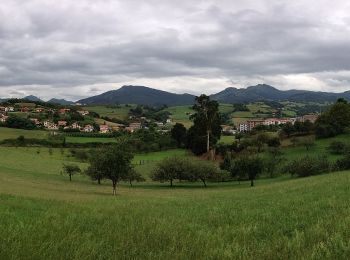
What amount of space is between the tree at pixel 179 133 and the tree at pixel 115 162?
72.1m

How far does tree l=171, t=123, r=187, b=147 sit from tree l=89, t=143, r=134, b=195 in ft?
237

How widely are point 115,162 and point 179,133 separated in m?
75.9

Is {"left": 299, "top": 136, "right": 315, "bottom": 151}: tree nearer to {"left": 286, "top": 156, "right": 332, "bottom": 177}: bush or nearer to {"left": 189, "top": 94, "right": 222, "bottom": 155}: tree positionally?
{"left": 189, "top": 94, "right": 222, "bottom": 155}: tree

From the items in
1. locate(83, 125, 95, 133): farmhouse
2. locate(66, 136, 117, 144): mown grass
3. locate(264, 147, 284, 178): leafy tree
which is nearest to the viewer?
locate(264, 147, 284, 178): leafy tree

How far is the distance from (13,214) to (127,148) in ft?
146

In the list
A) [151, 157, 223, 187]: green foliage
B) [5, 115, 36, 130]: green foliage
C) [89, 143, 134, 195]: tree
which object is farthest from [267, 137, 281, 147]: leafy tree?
[5, 115, 36, 130]: green foliage

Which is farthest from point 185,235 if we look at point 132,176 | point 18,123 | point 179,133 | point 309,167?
point 18,123

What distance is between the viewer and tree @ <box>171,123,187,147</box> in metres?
131

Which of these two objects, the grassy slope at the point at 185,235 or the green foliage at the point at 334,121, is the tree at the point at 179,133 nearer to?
the green foliage at the point at 334,121

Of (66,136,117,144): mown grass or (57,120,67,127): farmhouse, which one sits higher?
(57,120,67,127): farmhouse

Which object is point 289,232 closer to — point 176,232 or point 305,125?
point 176,232

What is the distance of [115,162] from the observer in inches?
2226

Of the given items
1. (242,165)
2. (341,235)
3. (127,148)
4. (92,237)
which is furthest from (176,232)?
(242,165)

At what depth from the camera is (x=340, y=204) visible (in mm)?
14125
